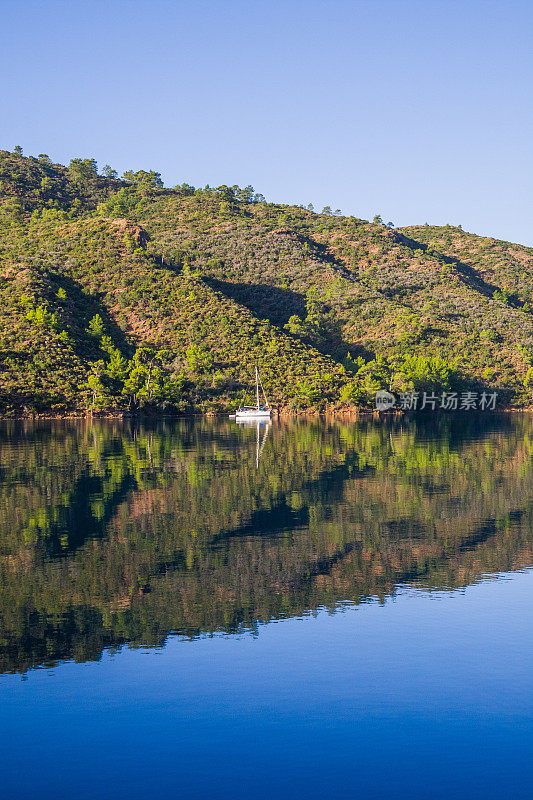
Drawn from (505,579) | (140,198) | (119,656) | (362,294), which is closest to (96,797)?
(119,656)

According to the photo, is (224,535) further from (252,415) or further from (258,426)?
(252,415)

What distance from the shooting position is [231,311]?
11012cm

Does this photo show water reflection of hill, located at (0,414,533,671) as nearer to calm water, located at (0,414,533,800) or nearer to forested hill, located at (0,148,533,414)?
calm water, located at (0,414,533,800)

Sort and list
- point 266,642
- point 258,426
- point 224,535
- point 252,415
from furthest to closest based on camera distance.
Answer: point 252,415, point 258,426, point 224,535, point 266,642

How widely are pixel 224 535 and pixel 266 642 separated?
899 cm

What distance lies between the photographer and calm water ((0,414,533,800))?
10.1 metres

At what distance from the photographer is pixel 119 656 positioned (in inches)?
551

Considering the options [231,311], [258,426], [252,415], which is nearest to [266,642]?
[258,426]

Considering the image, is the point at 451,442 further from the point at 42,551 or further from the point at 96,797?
the point at 96,797

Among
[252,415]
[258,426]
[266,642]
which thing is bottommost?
[258,426]

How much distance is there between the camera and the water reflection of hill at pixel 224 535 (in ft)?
53.2

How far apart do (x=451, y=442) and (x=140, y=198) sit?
134 metres

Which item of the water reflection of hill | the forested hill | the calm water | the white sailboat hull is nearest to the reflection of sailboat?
the white sailboat hull

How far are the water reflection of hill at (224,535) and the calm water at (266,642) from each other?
0.09 metres
